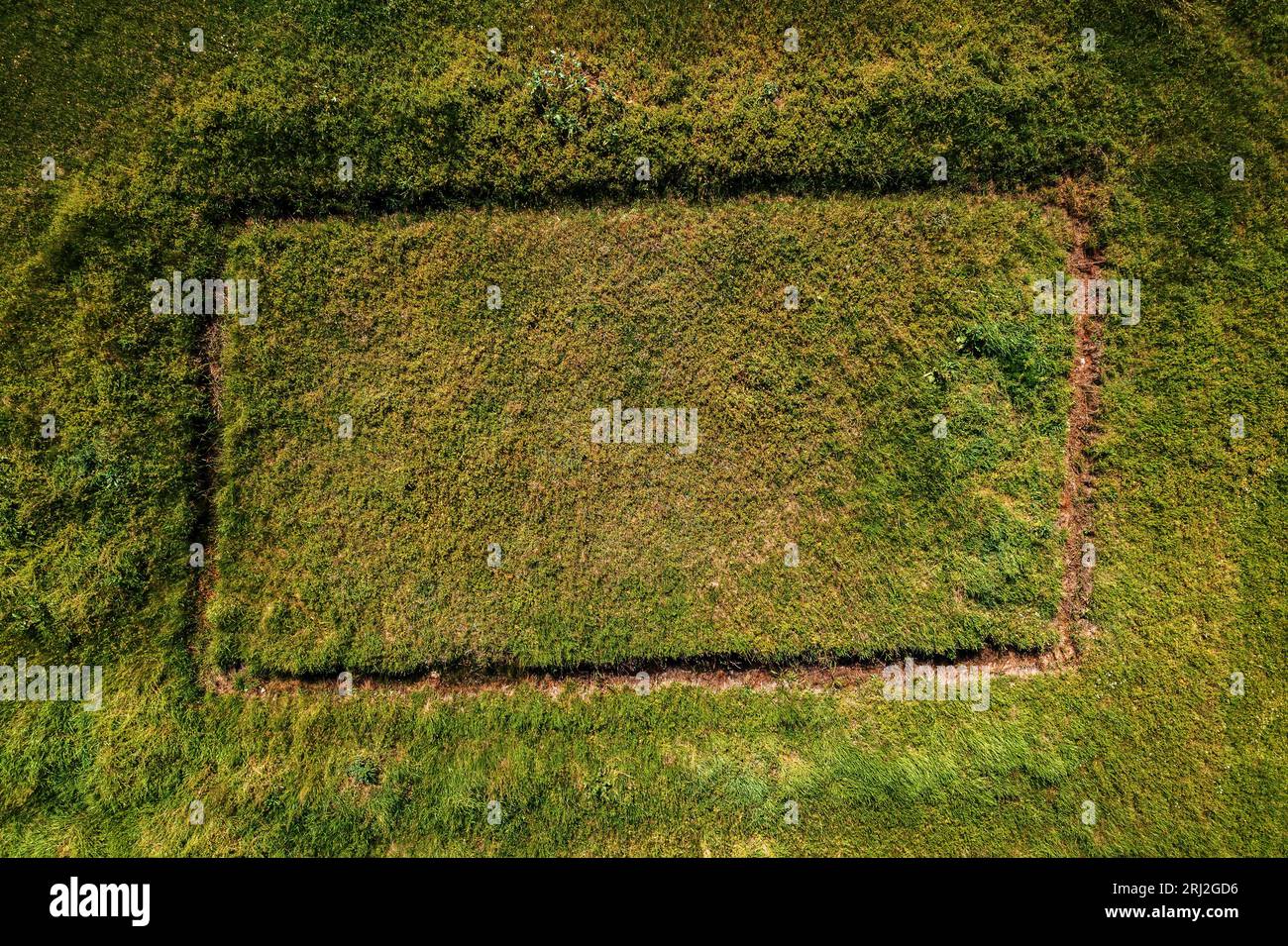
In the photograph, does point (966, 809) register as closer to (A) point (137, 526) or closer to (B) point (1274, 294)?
(B) point (1274, 294)

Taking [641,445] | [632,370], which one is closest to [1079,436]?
[641,445]

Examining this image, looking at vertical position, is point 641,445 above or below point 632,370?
below

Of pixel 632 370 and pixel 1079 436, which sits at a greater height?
pixel 632 370

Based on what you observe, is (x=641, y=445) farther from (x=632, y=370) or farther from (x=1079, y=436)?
(x=1079, y=436)

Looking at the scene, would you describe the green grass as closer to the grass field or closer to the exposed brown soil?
the grass field

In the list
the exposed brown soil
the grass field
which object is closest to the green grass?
the grass field
